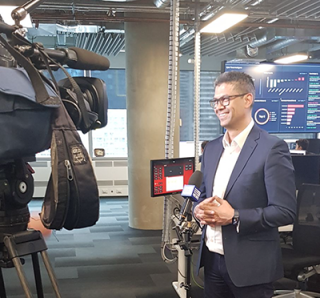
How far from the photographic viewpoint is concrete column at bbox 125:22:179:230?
14.8 feet

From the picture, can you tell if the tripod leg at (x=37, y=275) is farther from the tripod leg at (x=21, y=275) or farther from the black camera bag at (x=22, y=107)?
the black camera bag at (x=22, y=107)

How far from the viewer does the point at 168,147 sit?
2.12m

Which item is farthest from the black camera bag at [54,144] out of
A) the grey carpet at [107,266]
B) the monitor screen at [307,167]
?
the monitor screen at [307,167]

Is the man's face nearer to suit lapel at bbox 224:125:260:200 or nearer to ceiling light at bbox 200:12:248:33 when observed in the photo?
suit lapel at bbox 224:125:260:200

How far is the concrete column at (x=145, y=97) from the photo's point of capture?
4520 mm

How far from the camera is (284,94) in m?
3.81

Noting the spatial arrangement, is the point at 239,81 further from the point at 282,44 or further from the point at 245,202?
the point at 282,44

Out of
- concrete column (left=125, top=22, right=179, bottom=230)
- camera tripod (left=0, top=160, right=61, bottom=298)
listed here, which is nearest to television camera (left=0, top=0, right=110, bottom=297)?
camera tripod (left=0, top=160, right=61, bottom=298)

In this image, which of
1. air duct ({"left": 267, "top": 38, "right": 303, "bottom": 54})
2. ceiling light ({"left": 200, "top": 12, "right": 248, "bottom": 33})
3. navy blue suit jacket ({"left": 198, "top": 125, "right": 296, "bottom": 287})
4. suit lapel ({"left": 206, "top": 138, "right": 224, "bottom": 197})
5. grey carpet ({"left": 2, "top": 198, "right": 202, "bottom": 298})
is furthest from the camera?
air duct ({"left": 267, "top": 38, "right": 303, "bottom": 54})

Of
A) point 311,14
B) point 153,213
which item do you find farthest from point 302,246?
point 311,14

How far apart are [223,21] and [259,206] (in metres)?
2.44

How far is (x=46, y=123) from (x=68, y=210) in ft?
0.83

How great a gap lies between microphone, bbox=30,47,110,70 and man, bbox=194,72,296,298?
0.60 metres

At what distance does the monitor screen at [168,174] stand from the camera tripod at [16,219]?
166cm
